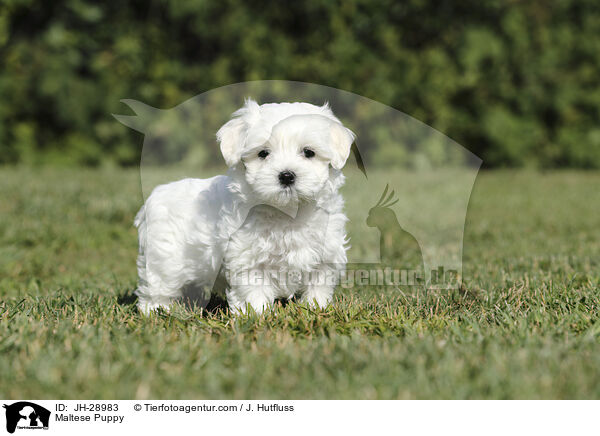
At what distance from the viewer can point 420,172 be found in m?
12.5

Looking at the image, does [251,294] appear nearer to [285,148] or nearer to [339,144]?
[285,148]

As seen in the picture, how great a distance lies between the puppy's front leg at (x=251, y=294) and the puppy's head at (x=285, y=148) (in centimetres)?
46

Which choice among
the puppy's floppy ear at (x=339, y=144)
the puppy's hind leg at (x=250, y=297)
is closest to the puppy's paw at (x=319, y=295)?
the puppy's hind leg at (x=250, y=297)

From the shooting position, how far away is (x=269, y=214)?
3.11 m

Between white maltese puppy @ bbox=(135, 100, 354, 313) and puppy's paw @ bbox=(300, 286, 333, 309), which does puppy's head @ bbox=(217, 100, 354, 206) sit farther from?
puppy's paw @ bbox=(300, 286, 333, 309)

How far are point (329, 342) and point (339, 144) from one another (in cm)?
107

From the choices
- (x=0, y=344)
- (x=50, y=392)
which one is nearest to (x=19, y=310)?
(x=0, y=344)

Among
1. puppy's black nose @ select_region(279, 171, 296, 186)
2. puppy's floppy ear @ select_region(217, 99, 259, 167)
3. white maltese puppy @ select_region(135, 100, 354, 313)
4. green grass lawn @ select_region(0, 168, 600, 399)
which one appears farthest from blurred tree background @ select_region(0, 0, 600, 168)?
puppy's black nose @ select_region(279, 171, 296, 186)

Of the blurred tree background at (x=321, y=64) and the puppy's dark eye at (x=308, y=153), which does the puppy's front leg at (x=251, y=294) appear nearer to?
the puppy's dark eye at (x=308, y=153)

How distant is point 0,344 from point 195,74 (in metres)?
12.4
